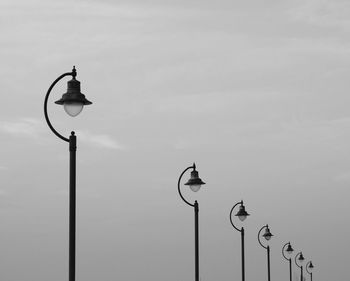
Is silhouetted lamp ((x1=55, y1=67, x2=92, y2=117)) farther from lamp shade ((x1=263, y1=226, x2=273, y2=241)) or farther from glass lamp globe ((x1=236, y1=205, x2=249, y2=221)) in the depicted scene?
lamp shade ((x1=263, y1=226, x2=273, y2=241))

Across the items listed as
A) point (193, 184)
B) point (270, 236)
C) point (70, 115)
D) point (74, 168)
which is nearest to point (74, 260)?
point (74, 168)

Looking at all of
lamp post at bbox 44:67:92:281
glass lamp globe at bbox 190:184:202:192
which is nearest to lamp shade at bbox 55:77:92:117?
lamp post at bbox 44:67:92:281

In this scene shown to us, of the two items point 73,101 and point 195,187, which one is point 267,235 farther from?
point 73,101

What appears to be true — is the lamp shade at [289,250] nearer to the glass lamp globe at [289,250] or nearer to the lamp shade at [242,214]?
the glass lamp globe at [289,250]

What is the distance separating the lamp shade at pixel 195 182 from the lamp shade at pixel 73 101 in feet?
42.5

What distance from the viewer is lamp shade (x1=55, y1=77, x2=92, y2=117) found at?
16672 mm

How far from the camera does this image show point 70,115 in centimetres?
1675

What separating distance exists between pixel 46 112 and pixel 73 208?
2.42m

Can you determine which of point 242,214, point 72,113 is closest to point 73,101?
point 72,113

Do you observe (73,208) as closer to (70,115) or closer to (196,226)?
(70,115)

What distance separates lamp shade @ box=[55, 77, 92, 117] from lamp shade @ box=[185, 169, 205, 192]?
1295 cm

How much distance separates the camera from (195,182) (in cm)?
2933

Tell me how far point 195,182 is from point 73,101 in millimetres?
13227

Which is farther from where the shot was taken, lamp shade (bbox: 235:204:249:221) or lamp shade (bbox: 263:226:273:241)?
lamp shade (bbox: 263:226:273:241)
